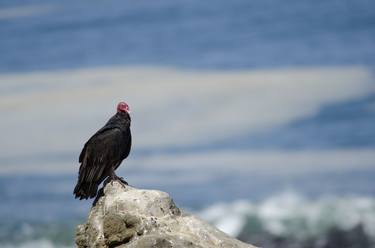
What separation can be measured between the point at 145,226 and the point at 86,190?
82.0 inches

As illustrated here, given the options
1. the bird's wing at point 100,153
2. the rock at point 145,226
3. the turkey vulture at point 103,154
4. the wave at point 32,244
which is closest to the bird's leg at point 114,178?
the turkey vulture at point 103,154

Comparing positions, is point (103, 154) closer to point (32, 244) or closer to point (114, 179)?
point (114, 179)

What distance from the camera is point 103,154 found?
21.0 meters

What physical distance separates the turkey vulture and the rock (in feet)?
4.00

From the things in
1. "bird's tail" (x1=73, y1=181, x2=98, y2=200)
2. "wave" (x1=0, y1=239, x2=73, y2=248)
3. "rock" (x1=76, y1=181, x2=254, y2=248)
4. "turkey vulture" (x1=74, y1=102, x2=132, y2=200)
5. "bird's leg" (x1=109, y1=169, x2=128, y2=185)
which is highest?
"wave" (x1=0, y1=239, x2=73, y2=248)

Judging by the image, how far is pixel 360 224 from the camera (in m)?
44.7

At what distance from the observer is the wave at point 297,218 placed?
44.2m

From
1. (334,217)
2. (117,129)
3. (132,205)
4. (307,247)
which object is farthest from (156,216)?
(334,217)

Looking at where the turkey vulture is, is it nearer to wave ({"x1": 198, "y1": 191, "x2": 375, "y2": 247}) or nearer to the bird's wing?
the bird's wing

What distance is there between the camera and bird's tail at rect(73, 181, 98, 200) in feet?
67.3

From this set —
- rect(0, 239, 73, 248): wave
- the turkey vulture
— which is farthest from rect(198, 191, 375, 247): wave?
the turkey vulture

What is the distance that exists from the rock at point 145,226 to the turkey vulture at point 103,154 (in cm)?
122

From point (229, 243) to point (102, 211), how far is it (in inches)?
62.5

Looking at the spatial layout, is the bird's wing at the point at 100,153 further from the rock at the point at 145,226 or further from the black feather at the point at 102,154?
the rock at the point at 145,226
